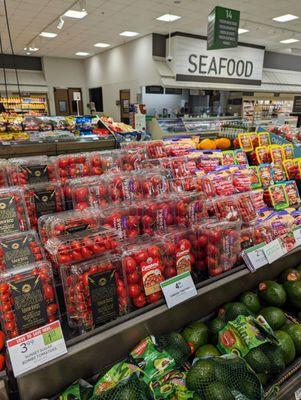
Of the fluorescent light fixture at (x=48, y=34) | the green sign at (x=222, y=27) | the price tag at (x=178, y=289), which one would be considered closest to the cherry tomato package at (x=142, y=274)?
the price tag at (x=178, y=289)

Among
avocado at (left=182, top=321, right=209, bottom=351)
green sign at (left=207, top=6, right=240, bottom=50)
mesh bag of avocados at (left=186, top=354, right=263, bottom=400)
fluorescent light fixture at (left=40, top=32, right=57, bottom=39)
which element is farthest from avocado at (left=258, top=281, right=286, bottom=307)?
fluorescent light fixture at (left=40, top=32, right=57, bottom=39)

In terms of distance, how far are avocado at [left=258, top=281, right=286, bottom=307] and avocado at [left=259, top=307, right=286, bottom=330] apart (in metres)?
0.07

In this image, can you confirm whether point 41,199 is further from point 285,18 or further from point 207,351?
point 285,18

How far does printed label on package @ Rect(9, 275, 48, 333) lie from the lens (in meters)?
0.90

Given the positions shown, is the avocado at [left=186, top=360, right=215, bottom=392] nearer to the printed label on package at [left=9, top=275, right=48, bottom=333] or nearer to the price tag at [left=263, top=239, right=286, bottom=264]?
the printed label on package at [left=9, top=275, right=48, bottom=333]

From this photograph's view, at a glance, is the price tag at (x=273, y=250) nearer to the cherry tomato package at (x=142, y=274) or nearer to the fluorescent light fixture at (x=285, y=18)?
the cherry tomato package at (x=142, y=274)


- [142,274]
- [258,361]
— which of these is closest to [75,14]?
[142,274]

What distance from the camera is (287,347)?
1217 mm

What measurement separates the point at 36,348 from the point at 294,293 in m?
1.19

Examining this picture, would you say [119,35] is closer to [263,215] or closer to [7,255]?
[263,215]

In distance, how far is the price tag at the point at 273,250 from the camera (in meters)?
1.44

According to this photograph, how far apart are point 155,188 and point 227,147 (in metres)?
1.25

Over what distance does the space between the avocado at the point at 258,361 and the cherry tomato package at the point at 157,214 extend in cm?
61

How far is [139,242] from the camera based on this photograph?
4.09 ft
